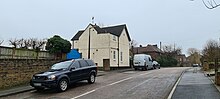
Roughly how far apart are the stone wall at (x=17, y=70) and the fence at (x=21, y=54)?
455mm

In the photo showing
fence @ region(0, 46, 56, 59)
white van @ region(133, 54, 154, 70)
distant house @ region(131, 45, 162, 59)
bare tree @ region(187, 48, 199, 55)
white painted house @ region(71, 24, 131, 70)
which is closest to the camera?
fence @ region(0, 46, 56, 59)

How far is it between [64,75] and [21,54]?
469 cm

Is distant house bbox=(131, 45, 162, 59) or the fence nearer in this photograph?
the fence

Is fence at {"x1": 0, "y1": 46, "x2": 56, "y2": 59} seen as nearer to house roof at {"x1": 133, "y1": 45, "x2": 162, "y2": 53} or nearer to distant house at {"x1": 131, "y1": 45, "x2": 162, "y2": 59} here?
distant house at {"x1": 131, "y1": 45, "x2": 162, "y2": 59}

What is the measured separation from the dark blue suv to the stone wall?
6.70 ft

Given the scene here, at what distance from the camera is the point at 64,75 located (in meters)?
14.5

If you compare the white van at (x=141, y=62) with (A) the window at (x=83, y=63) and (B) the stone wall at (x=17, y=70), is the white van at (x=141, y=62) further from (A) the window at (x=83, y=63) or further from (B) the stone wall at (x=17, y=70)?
(A) the window at (x=83, y=63)

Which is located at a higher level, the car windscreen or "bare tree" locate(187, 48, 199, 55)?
"bare tree" locate(187, 48, 199, 55)

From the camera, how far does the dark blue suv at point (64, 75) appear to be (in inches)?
544

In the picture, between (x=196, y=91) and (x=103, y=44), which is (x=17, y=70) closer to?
(x=196, y=91)

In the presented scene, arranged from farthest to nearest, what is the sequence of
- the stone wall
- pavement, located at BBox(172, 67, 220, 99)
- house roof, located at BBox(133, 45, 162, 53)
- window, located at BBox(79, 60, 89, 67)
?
house roof, located at BBox(133, 45, 162, 53) → window, located at BBox(79, 60, 89, 67) → the stone wall → pavement, located at BBox(172, 67, 220, 99)

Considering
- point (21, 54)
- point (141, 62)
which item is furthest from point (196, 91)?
point (141, 62)

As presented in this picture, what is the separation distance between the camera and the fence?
52.8 feet

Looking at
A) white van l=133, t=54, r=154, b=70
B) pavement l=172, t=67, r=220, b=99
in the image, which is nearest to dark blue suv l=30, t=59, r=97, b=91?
pavement l=172, t=67, r=220, b=99
